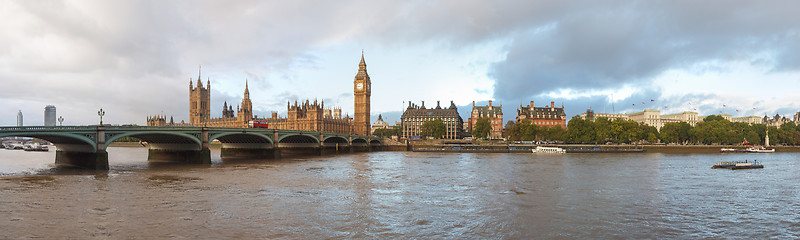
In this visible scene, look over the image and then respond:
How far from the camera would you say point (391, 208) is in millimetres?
23484

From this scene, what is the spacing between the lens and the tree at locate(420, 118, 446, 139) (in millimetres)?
146875

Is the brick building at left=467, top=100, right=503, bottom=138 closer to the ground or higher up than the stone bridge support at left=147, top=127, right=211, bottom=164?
higher up

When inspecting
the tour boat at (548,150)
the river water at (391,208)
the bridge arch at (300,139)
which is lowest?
the river water at (391,208)

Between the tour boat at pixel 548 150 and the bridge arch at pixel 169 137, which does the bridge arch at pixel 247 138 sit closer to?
the bridge arch at pixel 169 137

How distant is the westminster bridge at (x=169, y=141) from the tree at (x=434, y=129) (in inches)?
2187

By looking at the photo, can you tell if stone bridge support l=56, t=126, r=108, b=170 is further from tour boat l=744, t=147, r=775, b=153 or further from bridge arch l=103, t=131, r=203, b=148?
tour boat l=744, t=147, r=775, b=153

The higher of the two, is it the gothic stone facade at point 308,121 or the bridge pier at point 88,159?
the gothic stone facade at point 308,121

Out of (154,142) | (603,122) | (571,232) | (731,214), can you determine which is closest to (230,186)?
(571,232)

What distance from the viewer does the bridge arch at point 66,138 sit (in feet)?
121

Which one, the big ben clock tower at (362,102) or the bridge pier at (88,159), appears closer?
the bridge pier at (88,159)

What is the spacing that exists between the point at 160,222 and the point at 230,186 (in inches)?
507

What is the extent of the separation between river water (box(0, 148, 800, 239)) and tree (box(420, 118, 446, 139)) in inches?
4310

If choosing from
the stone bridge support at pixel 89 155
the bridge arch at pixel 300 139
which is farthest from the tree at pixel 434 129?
the stone bridge support at pixel 89 155

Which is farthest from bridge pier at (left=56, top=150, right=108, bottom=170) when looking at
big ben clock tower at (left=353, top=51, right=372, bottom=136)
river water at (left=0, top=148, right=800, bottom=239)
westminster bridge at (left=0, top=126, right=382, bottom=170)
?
big ben clock tower at (left=353, top=51, right=372, bottom=136)
